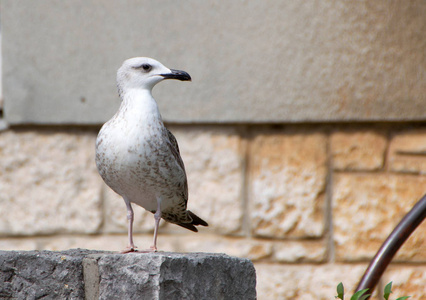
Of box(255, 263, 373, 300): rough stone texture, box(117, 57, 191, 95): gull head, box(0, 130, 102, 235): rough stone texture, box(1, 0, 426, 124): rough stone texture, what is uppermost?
box(1, 0, 426, 124): rough stone texture

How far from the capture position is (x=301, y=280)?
3.53 meters

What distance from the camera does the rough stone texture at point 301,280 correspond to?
351 centimetres

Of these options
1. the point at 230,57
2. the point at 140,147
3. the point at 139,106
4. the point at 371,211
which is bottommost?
the point at 371,211

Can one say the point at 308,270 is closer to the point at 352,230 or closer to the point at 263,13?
the point at 352,230

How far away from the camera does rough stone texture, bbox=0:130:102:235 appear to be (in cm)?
363

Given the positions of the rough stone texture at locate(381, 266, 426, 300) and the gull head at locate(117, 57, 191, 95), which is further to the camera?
the rough stone texture at locate(381, 266, 426, 300)

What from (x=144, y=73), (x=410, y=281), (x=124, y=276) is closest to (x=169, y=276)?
(x=124, y=276)

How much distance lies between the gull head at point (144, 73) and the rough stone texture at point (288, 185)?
139cm

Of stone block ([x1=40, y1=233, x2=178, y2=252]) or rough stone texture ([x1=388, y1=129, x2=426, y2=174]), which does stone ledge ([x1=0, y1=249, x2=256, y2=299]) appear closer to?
stone block ([x1=40, y1=233, x2=178, y2=252])

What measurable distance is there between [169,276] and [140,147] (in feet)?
1.58

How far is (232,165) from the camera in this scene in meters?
3.57

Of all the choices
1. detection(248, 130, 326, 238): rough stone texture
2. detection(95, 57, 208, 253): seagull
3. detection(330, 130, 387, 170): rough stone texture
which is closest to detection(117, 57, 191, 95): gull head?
detection(95, 57, 208, 253): seagull

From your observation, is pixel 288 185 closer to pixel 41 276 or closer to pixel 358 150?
pixel 358 150

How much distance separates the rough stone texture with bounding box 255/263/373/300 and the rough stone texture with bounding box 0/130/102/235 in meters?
0.99
